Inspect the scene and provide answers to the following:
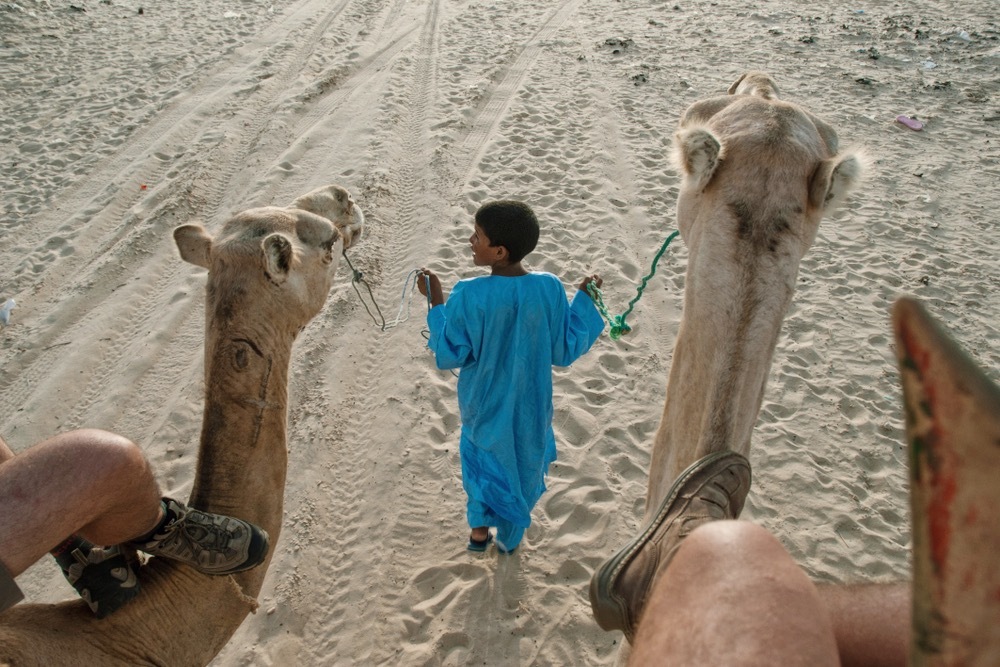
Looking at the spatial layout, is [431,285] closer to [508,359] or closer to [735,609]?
[508,359]

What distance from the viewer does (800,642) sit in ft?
3.80

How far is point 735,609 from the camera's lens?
1240 millimetres

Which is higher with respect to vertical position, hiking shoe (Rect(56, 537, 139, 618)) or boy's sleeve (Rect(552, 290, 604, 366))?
boy's sleeve (Rect(552, 290, 604, 366))

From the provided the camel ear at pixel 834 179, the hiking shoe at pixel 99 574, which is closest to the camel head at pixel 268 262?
the hiking shoe at pixel 99 574

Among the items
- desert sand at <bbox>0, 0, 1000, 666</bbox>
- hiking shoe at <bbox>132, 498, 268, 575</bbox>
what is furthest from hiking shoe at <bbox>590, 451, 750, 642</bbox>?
desert sand at <bbox>0, 0, 1000, 666</bbox>

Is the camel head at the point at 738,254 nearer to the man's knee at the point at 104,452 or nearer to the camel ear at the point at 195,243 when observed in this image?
the man's knee at the point at 104,452

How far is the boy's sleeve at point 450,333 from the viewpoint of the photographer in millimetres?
3243

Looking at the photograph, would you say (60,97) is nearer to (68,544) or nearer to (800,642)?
(68,544)

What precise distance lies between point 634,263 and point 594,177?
5.71 ft

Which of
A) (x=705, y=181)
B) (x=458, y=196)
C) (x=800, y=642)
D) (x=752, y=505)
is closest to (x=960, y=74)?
(x=458, y=196)

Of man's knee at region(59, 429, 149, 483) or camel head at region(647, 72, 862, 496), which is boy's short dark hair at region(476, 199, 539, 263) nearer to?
camel head at region(647, 72, 862, 496)

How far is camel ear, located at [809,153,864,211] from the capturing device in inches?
90.1

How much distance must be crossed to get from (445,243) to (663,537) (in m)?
5.28

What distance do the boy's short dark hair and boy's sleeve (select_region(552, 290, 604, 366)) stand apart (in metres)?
0.40
